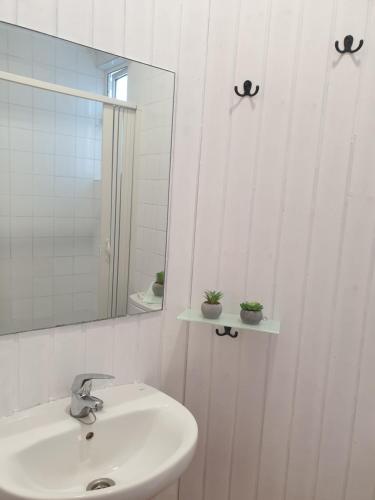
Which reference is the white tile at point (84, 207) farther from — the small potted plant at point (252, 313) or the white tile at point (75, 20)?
the small potted plant at point (252, 313)

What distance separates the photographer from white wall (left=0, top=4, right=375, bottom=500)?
1.19 m

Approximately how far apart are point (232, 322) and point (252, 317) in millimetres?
79

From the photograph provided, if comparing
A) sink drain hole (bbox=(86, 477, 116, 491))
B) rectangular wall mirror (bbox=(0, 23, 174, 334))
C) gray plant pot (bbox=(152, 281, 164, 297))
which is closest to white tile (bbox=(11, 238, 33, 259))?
rectangular wall mirror (bbox=(0, 23, 174, 334))

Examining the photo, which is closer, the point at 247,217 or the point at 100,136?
the point at 100,136

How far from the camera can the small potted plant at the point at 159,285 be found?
4.69 ft

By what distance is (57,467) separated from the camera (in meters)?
1.11

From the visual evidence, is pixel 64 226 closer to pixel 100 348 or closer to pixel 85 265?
pixel 85 265

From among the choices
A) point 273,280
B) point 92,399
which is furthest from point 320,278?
point 92,399

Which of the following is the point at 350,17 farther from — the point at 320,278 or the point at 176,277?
the point at 176,277

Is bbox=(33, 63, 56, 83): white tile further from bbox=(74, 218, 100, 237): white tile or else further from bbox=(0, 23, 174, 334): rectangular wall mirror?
bbox=(74, 218, 100, 237): white tile

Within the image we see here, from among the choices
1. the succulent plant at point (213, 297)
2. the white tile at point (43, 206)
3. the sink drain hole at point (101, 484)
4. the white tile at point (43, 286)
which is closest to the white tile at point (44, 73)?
the white tile at point (43, 206)

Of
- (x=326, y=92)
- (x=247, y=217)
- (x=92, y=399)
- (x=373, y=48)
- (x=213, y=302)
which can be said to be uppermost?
(x=373, y=48)

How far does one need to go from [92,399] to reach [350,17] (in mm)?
1371

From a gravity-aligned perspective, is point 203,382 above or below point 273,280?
below
